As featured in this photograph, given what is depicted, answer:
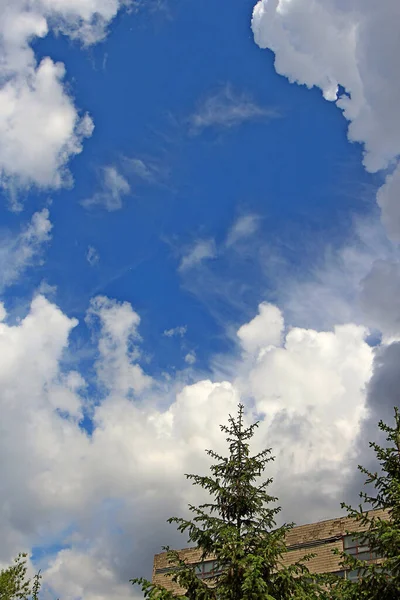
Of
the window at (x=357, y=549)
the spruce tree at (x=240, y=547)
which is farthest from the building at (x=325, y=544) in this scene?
the spruce tree at (x=240, y=547)

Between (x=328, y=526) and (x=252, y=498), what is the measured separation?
20.8 meters

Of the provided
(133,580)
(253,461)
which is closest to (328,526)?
(253,461)

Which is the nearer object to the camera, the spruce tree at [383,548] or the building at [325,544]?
the spruce tree at [383,548]

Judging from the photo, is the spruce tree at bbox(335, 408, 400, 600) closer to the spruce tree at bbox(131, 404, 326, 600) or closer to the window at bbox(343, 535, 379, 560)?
the spruce tree at bbox(131, 404, 326, 600)

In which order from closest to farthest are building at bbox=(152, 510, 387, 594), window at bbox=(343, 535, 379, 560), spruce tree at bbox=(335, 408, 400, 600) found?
spruce tree at bbox=(335, 408, 400, 600), window at bbox=(343, 535, 379, 560), building at bbox=(152, 510, 387, 594)

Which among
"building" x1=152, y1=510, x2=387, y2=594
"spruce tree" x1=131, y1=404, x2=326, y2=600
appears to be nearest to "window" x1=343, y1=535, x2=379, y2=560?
"building" x1=152, y1=510, x2=387, y2=594

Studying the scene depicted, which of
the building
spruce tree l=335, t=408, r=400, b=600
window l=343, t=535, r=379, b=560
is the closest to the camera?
spruce tree l=335, t=408, r=400, b=600

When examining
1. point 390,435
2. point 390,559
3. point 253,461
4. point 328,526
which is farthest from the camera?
point 328,526

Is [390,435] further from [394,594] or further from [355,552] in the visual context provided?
Result: [355,552]

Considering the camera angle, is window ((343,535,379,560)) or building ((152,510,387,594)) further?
building ((152,510,387,594))

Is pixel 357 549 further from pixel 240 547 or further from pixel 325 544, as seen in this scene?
pixel 240 547

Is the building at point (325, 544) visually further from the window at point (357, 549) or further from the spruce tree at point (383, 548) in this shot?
the spruce tree at point (383, 548)

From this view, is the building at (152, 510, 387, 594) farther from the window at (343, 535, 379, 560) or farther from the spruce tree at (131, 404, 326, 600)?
the spruce tree at (131, 404, 326, 600)

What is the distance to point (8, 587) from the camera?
41.1 meters
